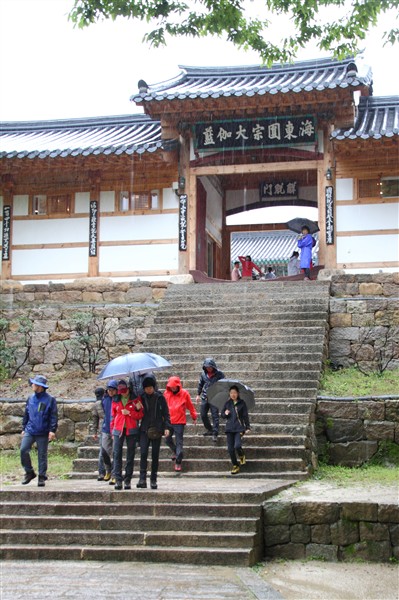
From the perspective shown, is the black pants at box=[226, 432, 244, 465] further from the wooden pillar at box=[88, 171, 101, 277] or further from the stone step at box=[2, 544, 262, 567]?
the wooden pillar at box=[88, 171, 101, 277]

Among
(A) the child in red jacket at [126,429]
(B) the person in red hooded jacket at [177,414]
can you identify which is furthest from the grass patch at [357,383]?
(A) the child in red jacket at [126,429]

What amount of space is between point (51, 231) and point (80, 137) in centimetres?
407

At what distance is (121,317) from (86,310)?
862mm

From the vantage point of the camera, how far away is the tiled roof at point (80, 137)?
17484 millimetres

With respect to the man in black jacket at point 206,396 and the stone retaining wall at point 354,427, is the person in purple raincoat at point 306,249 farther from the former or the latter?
the man in black jacket at point 206,396

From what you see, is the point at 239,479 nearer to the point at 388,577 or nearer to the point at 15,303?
the point at 388,577

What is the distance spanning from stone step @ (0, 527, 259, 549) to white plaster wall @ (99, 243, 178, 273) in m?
9.99

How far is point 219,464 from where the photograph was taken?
10.9m

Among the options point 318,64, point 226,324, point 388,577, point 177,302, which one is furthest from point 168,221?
point 388,577

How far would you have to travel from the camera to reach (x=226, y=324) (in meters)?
15.2

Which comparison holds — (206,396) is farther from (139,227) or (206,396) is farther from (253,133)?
(253,133)

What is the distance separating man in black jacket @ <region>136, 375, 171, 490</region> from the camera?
9.55 meters

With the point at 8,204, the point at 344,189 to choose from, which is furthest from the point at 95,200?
the point at 344,189

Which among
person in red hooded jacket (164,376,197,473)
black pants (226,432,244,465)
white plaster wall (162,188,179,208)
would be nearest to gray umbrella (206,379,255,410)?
person in red hooded jacket (164,376,197,473)
